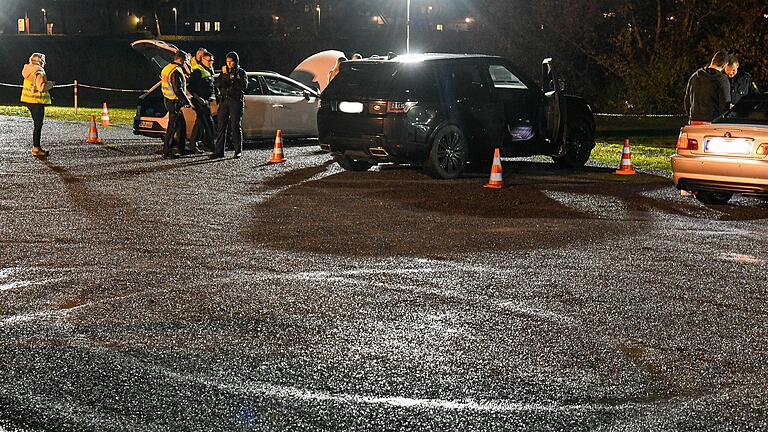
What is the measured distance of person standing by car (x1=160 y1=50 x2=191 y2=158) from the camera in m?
19.5

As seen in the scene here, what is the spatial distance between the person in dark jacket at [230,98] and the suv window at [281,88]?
2.79 metres

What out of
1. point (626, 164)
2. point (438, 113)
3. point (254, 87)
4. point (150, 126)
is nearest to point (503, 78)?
point (438, 113)

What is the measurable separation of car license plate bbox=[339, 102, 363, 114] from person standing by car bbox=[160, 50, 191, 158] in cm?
363

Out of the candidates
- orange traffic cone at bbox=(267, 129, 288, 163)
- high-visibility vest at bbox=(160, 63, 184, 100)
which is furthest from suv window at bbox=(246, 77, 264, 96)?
orange traffic cone at bbox=(267, 129, 288, 163)

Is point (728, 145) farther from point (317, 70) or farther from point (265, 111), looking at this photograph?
point (317, 70)

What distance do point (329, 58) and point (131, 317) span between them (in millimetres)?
24691

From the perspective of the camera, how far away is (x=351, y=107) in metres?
17.0

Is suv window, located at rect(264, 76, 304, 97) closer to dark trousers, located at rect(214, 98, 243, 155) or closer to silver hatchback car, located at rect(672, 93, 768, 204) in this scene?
dark trousers, located at rect(214, 98, 243, 155)

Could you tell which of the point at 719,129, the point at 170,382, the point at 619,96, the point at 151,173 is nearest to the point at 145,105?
the point at 151,173

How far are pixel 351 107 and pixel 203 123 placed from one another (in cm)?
428

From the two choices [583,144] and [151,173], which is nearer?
[151,173]

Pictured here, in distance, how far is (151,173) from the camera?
17141 millimetres

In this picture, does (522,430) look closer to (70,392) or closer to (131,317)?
(70,392)

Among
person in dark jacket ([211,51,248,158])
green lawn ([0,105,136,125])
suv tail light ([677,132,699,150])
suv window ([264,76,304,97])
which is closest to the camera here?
suv tail light ([677,132,699,150])
